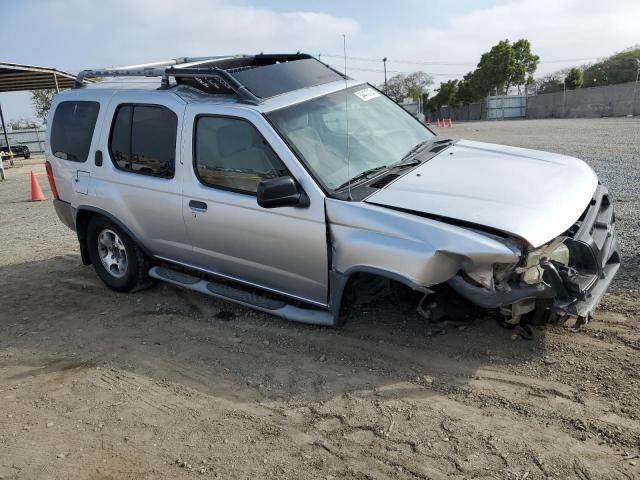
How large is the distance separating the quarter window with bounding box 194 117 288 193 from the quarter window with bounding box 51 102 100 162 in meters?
1.60

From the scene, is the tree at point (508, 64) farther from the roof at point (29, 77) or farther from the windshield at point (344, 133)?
the windshield at point (344, 133)

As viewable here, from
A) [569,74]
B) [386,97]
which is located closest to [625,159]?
[386,97]

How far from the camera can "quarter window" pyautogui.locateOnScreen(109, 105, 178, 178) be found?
470 cm

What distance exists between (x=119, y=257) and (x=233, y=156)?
6.76ft

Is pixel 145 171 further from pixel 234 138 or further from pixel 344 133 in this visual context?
pixel 344 133

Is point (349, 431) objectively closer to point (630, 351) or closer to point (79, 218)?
point (630, 351)

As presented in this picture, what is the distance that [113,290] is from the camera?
5605 millimetres

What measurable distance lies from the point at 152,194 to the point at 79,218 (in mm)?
1301

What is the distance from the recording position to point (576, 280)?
11.0 ft

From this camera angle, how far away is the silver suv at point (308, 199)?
11.0 ft

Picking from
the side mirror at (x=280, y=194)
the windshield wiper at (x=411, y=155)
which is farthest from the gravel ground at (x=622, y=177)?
the side mirror at (x=280, y=194)

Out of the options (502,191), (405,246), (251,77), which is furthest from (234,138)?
(502,191)

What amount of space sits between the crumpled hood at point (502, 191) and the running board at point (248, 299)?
1.02 metres

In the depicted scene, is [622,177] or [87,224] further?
[622,177]
